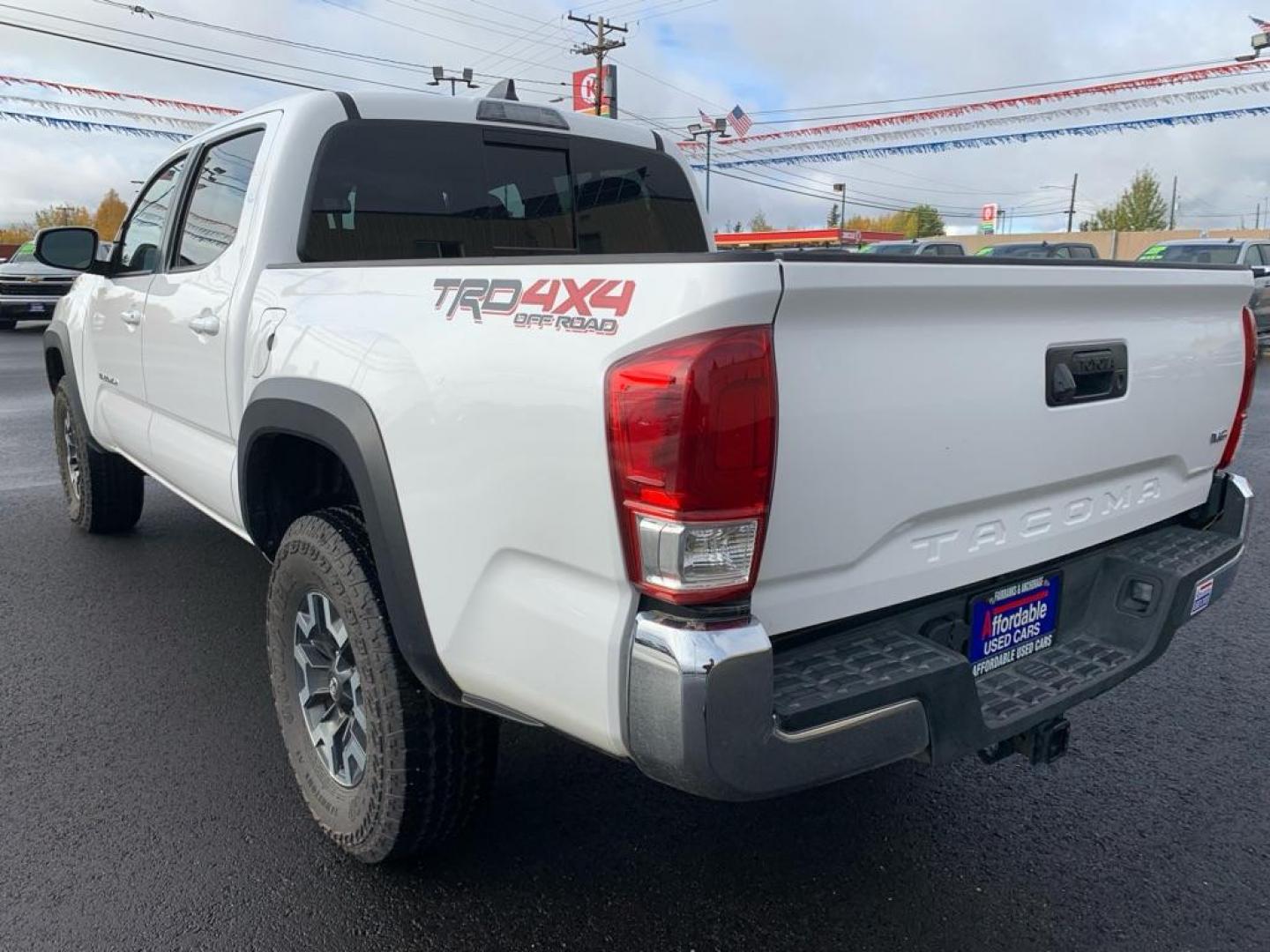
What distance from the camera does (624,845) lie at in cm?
276

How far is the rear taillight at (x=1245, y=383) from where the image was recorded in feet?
9.31

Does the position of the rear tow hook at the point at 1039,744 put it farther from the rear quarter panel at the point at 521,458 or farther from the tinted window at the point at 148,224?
the tinted window at the point at 148,224

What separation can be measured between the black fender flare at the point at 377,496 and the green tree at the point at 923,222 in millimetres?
103667

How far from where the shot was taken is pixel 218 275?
3268 mm

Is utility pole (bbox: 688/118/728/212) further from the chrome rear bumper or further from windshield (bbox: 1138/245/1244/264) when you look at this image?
the chrome rear bumper

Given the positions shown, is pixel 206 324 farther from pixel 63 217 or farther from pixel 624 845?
pixel 63 217

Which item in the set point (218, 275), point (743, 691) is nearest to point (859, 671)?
point (743, 691)

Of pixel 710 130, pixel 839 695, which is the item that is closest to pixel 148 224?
pixel 839 695

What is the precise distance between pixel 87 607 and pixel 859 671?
12.6 ft

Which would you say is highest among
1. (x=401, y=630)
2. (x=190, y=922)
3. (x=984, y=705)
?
(x=401, y=630)

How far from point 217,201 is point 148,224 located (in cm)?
100

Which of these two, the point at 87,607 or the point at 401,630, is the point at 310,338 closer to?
the point at 401,630

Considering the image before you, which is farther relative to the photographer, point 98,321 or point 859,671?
point 98,321

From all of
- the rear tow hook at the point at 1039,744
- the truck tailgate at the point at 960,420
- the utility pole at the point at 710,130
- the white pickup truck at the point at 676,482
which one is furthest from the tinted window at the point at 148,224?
the utility pole at the point at 710,130
